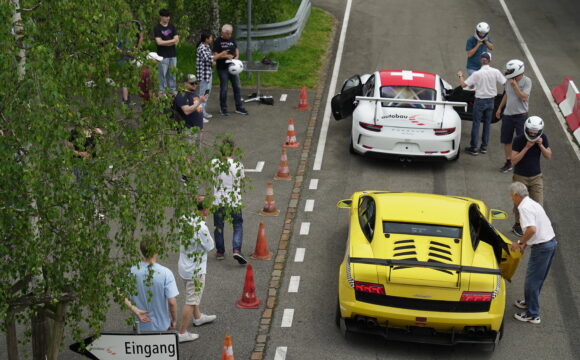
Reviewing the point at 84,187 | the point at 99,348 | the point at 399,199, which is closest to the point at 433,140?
the point at 399,199

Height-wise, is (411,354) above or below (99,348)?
below

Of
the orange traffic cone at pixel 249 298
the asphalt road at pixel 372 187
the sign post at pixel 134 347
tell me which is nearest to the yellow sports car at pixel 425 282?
the asphalt road at pixel 372 187

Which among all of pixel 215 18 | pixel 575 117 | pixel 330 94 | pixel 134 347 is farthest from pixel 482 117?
pixel 134 347

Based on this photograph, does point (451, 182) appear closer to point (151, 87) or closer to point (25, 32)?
point (151, 87)

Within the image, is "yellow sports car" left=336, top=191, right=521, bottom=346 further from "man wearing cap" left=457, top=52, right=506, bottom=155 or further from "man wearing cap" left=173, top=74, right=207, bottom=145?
"man wearing cap" left=457, top=52, right=506, bottom=155

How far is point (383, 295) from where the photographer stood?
393 inches

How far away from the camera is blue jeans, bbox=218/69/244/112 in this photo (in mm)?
18656

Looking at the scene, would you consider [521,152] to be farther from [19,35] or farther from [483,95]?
[19,35]

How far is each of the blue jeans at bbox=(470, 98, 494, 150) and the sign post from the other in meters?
9.92

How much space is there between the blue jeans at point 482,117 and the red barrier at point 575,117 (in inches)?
98.7

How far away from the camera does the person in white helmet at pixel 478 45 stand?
61.3 feet

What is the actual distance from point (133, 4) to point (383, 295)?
16.6 ft

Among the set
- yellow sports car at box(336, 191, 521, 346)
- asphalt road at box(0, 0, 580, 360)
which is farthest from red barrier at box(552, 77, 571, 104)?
yellow sports car at box(336, 191, 521, 346)

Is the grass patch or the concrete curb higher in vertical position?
the concrete curb
